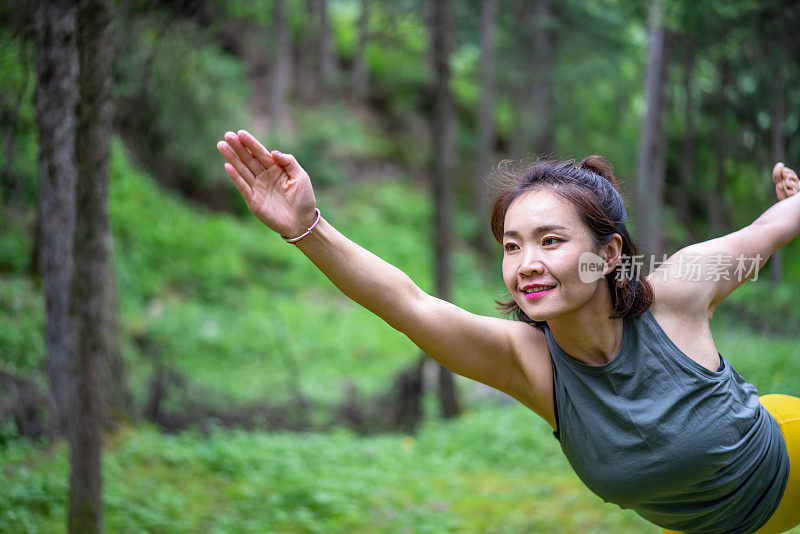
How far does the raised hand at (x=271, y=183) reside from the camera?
235cm

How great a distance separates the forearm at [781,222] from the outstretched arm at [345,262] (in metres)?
1.25

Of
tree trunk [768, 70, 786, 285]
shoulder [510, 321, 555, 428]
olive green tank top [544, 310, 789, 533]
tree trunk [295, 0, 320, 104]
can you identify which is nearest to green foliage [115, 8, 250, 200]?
tree trunk [295, 0, 320, 104]

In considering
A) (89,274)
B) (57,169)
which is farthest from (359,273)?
(57,169)

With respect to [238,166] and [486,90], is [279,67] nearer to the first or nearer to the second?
[486,90]

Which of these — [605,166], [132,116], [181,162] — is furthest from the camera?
[181,162]

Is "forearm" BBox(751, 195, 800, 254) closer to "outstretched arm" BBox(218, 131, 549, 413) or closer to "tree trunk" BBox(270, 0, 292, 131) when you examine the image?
"outstretched arm" BBox(218, 131, 549, 413)

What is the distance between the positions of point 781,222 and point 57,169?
5.29m

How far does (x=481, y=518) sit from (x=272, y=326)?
858cm

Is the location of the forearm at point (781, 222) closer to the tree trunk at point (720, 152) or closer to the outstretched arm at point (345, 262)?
the outstretched arm at point (345, 262)

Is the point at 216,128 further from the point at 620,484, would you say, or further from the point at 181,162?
the point at 620,484

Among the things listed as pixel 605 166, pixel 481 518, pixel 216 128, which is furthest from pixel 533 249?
pixel 216 128

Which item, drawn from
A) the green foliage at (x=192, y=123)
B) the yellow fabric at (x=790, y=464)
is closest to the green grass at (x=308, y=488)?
the yellow fabric at (x=790, y=464)

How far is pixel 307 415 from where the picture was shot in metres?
9.69

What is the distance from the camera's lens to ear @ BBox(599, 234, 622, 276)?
8.21 ft
